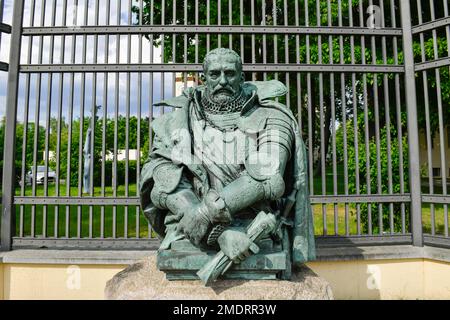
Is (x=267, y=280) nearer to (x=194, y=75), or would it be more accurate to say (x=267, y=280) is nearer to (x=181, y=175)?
(x=181, y=175)

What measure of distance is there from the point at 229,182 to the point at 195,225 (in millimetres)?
441

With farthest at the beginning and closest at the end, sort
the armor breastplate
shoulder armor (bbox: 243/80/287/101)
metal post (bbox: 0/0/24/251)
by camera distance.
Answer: metal post (bbox: 0/0/24/251) < shoulder armor (bbox: 243/80/287/101) < the armor breastplate

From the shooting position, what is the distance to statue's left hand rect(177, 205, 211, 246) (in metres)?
1.96

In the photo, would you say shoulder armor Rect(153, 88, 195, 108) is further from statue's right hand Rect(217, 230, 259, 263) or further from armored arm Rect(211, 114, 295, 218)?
statue's right hand Rect(217, 230, 259, 263)

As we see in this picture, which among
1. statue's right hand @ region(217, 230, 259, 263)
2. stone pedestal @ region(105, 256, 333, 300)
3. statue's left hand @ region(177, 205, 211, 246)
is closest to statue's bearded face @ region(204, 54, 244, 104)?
statue's left hand @ region(177, 205, 211, 246)

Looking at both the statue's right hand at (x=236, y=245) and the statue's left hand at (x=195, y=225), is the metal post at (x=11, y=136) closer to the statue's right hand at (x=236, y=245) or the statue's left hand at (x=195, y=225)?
the statue's left hand at (x=195, y=225)

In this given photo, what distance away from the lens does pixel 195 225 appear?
6.45ft

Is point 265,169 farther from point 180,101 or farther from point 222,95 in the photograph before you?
point 180,101

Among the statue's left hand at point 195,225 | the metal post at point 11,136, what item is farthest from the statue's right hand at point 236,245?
the metal post at point 11,136

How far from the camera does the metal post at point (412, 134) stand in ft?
13.7

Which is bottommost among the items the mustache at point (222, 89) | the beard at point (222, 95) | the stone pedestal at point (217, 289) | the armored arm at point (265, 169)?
the stone pedestal at point (217, 289)

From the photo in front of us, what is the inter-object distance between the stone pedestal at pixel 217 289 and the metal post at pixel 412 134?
2.50m

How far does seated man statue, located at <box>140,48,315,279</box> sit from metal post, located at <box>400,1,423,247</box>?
7.88ft

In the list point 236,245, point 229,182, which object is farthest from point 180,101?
point 236,245
